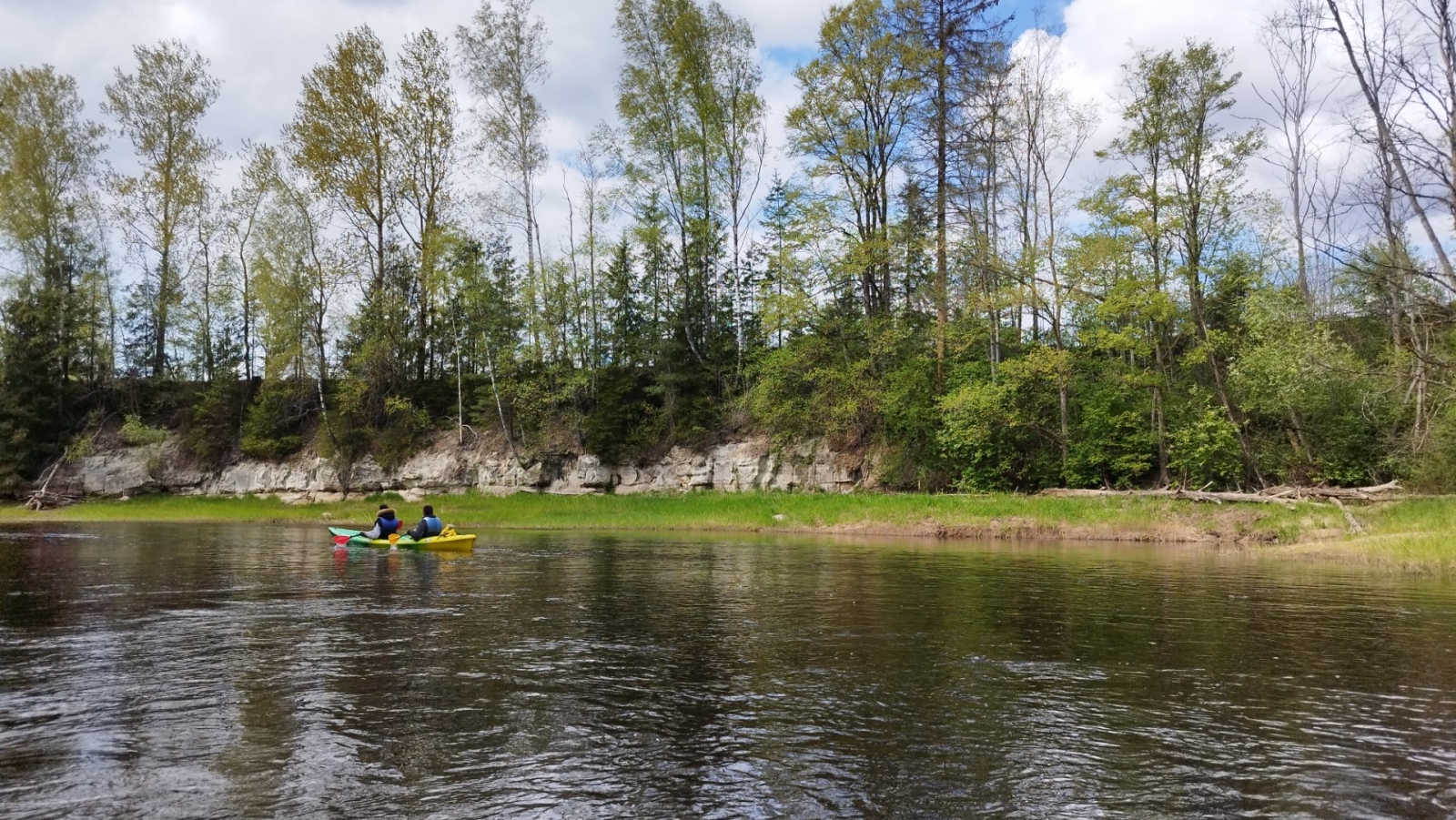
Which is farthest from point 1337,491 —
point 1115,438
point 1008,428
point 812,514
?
point 812,514

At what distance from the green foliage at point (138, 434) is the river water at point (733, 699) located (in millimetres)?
34785

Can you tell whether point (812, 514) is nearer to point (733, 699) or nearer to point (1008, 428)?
point (1008, 428)

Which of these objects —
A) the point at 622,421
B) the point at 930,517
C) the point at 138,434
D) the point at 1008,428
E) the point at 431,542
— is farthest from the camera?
the point at 138,434

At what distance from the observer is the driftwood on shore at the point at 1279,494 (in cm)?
2422

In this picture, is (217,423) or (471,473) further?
(217,423)

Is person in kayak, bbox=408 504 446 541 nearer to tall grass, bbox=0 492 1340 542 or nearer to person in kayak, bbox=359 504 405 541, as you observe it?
person in kayak, bbox=359 504 405 541

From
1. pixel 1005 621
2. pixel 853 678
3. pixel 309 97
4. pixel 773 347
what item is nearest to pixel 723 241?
pixel 773 347

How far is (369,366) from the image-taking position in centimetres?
4397

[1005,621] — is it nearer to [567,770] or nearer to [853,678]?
[853,678]

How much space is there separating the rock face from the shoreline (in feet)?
5.12

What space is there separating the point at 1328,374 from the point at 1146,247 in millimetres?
8396

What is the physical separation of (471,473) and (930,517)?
24298 millimetres

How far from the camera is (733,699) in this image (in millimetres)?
7934

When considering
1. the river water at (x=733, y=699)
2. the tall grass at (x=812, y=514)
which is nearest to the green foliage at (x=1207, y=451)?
the tall grass at (x=812, y=514)
